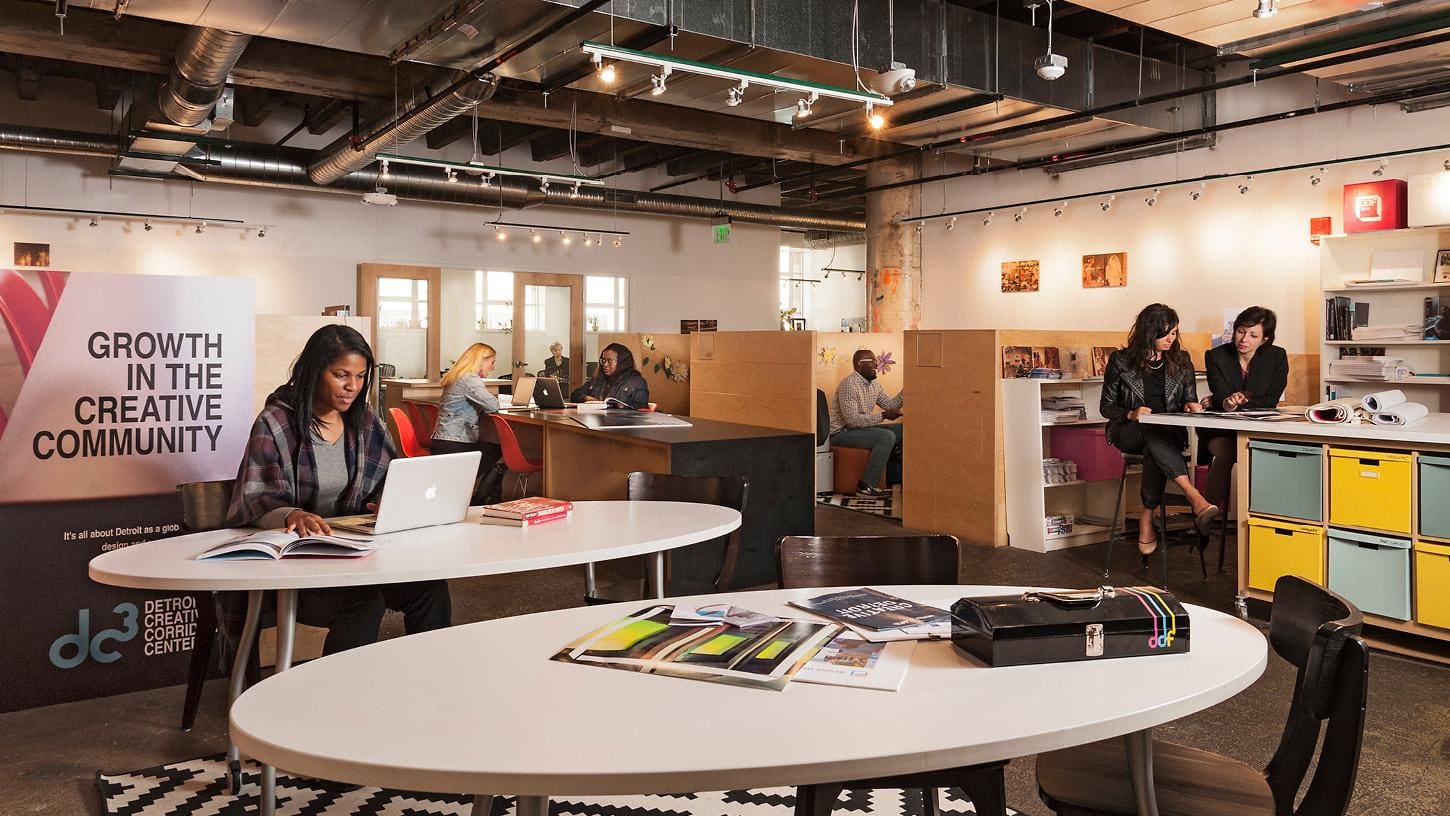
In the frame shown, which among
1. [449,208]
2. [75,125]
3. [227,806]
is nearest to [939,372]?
[227,806]

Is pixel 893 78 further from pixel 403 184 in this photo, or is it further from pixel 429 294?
pixel 429 294

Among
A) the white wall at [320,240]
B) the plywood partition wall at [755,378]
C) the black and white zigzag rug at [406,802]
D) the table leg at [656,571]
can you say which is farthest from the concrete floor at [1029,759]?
the white wall at [320,240]

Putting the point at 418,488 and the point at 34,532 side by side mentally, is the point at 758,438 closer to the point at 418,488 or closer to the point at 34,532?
the point at 418,488

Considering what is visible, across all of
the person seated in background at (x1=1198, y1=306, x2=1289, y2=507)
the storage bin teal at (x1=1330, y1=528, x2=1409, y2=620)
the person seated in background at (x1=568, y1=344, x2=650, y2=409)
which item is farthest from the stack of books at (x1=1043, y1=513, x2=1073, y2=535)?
the person seated in background at (x1=568, y1=344, x2=650, y2=409)

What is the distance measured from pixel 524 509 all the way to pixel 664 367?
7.38m

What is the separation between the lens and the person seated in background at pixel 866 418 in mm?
9375

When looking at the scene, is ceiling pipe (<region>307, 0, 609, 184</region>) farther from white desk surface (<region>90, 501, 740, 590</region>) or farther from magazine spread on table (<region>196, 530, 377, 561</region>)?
magazine spread on table (<region>196, 530, 377, 561</region>)

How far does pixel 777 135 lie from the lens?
34.3 ft

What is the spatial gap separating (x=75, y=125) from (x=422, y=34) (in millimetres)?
7608

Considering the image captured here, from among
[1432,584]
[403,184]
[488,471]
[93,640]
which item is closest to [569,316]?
[403,184]

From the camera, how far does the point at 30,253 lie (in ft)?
35.8

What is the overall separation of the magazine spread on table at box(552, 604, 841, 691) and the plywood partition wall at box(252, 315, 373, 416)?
13.0 ft

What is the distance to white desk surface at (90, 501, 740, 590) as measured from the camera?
8.17ft

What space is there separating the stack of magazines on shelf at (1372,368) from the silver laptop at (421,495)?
6.62 meters
